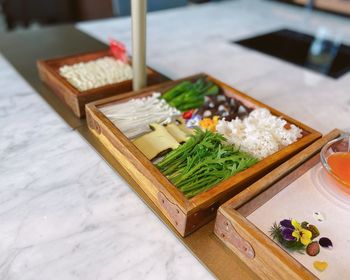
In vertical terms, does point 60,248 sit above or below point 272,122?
below

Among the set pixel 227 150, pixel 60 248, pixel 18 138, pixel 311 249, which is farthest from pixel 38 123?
pixel 311 249

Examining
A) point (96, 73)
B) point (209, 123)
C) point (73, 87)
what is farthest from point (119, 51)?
point (209, 123)

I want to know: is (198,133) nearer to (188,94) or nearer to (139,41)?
(188,94)

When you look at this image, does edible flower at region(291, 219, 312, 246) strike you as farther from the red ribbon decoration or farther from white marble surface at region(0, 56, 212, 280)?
the red ribbon decoration

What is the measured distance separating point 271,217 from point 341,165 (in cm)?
23

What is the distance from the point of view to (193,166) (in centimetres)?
69

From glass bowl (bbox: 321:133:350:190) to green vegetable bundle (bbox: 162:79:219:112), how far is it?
371mm

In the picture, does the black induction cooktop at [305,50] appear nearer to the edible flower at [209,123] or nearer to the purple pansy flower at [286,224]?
→ the edible flower at [209,123]

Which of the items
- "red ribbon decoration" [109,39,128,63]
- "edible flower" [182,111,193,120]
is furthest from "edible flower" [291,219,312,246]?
"red ribbon decoration" [109,39,128,63]

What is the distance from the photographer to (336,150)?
0.77m

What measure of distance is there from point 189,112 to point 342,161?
0.41 m

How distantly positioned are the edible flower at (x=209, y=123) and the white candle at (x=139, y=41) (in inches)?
10.4

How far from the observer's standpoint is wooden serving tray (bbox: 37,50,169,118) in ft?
3.01

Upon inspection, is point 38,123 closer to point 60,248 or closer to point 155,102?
point 155,102
